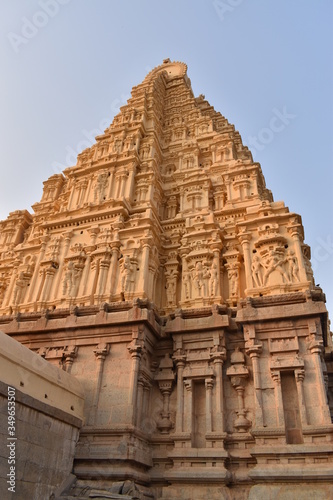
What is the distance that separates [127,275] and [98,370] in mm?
4216

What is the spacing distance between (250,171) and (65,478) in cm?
1532

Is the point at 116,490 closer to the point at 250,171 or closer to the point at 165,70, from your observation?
the point at 250,171

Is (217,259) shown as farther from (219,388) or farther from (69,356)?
(69,356)

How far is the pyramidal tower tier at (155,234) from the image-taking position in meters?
16.1

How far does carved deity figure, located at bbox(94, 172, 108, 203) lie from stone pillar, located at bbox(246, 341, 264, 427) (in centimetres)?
1079

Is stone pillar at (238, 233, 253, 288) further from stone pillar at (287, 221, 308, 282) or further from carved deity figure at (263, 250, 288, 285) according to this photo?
stone pillar at (287, 221, 308, 282)

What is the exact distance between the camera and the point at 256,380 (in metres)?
12.6

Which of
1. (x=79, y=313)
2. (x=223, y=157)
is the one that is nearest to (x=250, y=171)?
(x=223, y=157)

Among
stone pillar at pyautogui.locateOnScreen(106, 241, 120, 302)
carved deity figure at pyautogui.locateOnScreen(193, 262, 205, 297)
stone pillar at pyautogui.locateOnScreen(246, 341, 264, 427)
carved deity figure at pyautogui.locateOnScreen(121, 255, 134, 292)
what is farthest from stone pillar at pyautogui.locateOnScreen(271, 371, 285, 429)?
stone pillar at pyautogui.locateOnScreen(106, 241, 120, 302)

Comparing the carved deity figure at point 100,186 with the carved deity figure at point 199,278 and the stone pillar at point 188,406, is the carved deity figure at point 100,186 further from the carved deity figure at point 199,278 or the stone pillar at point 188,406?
the stone pillar at point 188,406

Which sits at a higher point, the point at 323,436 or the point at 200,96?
the point at 200,96

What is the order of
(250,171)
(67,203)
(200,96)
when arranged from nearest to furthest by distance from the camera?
(250,171) < (67,203) < (200,96)

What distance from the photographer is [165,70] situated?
37.7 metres

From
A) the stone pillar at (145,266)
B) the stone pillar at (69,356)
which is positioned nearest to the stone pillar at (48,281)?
the stone pillar at (69,356)
